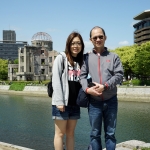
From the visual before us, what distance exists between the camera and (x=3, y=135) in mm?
17484

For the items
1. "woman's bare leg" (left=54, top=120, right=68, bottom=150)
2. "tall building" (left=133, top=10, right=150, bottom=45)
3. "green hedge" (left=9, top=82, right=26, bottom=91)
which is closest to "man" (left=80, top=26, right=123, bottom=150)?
"woman's bare leg" (left=54, top=120, right=68, bottom=150)

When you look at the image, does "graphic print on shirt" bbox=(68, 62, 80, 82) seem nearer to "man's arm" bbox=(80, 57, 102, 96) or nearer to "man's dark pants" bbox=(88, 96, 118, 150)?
"man's arm" bbox=(80, 57, 102, 96)

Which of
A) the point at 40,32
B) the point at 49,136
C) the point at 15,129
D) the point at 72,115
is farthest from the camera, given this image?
the point at 40,32

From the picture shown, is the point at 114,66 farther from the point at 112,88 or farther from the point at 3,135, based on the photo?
the point at 3,135

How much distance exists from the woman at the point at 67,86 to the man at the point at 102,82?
0.93ft

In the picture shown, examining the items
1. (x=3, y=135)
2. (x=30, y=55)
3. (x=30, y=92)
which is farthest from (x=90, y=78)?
(x=30, y=55)

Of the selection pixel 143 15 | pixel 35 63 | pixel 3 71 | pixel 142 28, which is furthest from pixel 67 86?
pixel 143 15

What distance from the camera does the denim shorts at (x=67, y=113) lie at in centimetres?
611

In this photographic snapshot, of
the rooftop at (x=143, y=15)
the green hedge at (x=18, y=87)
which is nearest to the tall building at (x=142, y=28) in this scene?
the rooftop at (x=143, y=15)

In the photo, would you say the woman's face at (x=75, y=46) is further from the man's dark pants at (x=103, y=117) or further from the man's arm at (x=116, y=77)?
the man's dark pants at (x=103, y=117)

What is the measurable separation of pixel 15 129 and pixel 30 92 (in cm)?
3809

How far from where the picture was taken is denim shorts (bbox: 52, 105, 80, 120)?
611cm

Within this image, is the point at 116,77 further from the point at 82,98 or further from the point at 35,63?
the point at 35,63

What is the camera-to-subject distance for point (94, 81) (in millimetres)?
5973
